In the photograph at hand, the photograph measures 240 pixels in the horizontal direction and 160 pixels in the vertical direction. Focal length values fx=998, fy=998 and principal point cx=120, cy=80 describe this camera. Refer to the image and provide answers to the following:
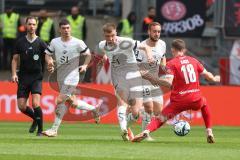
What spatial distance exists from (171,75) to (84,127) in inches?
292

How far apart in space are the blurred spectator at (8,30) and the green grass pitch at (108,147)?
36.0 feet

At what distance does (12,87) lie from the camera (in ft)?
90.8

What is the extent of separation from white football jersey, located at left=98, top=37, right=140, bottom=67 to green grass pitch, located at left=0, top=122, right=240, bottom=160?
1.52 meters

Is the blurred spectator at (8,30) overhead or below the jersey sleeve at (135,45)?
below

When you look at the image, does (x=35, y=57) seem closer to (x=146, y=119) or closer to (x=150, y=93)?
(x=150, y=93)

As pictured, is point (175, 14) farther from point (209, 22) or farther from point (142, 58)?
point (142, 58)

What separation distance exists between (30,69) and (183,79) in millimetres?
4089

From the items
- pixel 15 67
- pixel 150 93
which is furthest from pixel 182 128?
pixel 15 67

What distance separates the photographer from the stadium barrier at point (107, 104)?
27391 millimetres

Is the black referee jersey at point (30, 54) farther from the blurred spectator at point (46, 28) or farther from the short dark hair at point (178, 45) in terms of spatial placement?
the blurred spectator at point (46, 28)

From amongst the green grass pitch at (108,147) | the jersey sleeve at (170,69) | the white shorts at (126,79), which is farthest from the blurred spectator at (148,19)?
the jersey sleeve at (170,69)

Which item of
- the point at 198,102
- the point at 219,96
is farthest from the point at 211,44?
the point at 198,102

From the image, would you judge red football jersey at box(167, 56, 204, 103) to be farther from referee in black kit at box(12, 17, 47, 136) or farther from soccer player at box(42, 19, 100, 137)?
referee in black kit at box(12, 17, 47, 136)

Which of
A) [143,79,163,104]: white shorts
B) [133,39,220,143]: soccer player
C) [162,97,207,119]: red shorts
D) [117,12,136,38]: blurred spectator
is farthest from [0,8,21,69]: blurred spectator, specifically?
[162,97,207,119]: red shorts
